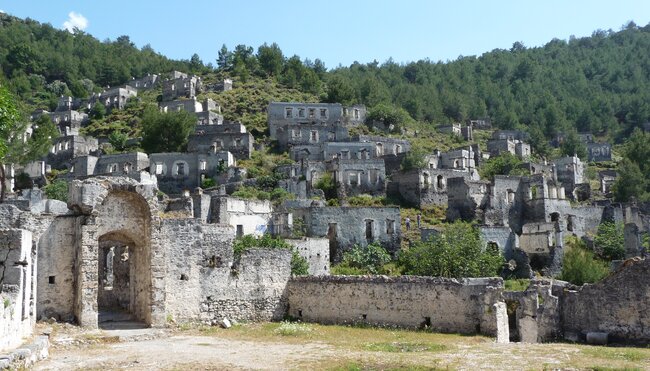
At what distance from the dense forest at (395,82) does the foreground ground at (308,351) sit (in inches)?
2520

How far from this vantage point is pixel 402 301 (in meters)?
24.0

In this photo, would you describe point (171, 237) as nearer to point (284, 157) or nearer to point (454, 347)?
point (454, 347)

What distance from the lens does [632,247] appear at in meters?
47.5

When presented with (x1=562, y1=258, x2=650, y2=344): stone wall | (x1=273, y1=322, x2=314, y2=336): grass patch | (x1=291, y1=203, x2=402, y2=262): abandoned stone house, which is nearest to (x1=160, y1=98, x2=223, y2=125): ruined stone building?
(x1=291, y1=203, x2=402, y2=262): abandoned stone house

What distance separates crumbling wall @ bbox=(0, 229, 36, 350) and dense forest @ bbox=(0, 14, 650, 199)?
6680cm

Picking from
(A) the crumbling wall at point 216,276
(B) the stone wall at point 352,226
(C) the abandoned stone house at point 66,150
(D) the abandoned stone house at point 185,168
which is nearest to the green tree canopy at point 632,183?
(B) the stone wall at point 352,226

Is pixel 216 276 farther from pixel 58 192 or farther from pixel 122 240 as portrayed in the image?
pixel 58 192

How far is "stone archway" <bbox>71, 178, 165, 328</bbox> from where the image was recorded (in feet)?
72.6

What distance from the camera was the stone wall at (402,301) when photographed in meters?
22.9

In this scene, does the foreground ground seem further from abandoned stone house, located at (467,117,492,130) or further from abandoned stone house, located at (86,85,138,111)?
abandoned stone house, located at (467,117,492,130)

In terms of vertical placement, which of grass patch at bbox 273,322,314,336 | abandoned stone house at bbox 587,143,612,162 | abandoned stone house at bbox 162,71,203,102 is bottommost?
grass patch at bbox 273,322,314,336

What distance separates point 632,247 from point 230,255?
108 ft

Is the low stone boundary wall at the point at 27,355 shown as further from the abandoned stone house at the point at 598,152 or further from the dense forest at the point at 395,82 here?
the abandoned stone house at the point at 598,152

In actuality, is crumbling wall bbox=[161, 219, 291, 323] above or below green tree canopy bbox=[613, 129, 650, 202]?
below
